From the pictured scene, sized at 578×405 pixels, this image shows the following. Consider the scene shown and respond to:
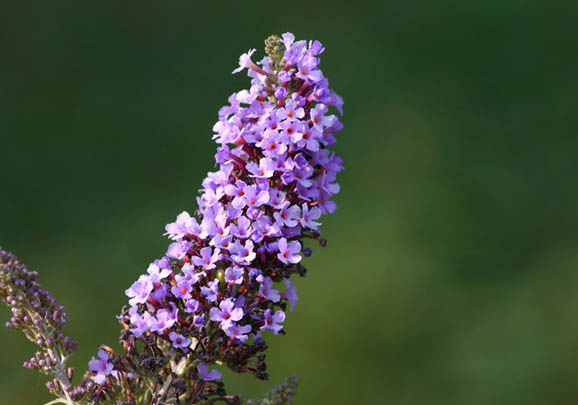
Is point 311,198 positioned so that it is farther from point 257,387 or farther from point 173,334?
point 257,387

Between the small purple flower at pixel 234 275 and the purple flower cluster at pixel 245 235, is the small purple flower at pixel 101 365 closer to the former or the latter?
the purple flower cluster at pixel 245 235

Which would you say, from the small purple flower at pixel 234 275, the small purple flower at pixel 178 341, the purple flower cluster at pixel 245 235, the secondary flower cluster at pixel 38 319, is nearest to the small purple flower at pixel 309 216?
the purple flower cluster at pixel 245 235

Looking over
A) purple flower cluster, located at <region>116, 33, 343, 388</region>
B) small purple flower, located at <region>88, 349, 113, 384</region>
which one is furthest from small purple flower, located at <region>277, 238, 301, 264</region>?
small purple flower, located at <region>88, 349, 113, 384</region>

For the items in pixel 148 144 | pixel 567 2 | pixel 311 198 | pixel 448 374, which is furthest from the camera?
pixel 567 2

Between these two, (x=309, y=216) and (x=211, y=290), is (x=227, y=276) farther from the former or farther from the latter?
(x=309, y=216)

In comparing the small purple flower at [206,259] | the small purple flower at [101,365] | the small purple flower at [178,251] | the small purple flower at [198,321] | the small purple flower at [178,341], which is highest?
the small purple flower at [178,251]

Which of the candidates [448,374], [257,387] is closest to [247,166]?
[257,387]

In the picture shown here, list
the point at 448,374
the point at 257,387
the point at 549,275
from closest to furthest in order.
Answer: the point at 257,387
the point at 448,374
the point at 549,275

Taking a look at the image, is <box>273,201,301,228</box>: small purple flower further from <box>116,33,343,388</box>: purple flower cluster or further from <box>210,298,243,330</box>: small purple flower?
<box>210,298,243,330</box>: small purple flower
